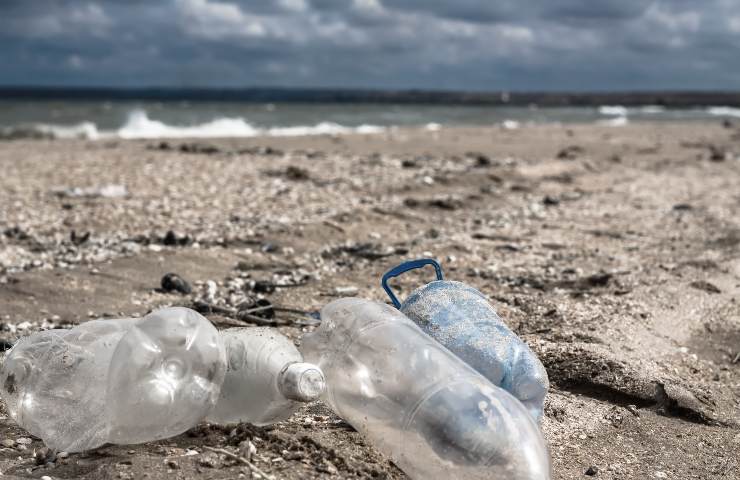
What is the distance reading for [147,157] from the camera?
417 inches

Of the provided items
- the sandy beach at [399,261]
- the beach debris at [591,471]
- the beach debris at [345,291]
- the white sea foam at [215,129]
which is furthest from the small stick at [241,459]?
the white sea foam at [215,129]

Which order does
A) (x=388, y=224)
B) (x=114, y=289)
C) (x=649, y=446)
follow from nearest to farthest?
(x=649, y=446) < (x=114, y=289) < (x=388, y=224)

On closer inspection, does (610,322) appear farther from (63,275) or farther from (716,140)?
(716,140)

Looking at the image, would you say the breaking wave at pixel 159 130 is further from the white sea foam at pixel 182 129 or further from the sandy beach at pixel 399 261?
the sandy beach at pixel 399 261

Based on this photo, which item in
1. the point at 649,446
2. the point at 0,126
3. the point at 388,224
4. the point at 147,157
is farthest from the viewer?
the point at 0,126

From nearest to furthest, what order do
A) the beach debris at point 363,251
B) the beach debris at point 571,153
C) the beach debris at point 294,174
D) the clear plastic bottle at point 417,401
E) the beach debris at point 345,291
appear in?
1. the clear plastic bottle at point 417,401
2. the beach debris at point 345,291
3. the beach debris at point 363,251
4. the beach debris at point 294,174
5. the beach debris at point 571,153

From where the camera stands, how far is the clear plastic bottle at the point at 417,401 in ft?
6.86

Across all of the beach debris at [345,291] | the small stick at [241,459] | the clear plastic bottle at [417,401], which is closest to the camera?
the clear plastic bottle at [417,401]

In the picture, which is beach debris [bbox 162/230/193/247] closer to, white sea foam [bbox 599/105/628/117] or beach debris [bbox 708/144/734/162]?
beach debris [bbox 708/144/734/162]

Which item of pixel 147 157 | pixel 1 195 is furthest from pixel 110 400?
pixel 147 157

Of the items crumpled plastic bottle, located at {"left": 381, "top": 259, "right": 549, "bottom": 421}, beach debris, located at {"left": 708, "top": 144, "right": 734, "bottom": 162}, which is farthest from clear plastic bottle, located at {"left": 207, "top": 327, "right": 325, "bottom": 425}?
beach debris, located at {"left": 708, "top": 144, "right": 734, "bottom": 162}

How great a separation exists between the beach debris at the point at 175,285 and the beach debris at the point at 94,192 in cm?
329

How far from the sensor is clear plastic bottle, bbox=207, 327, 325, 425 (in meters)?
2.43

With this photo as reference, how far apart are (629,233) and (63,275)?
171 inches
